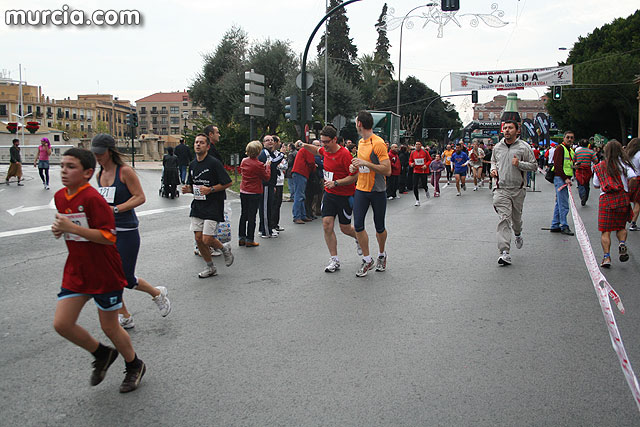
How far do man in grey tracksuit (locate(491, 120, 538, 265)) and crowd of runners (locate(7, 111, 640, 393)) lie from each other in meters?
0.01

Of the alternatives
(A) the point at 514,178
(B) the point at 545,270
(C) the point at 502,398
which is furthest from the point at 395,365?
(A) the point at 514,178

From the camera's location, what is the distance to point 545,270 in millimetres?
7410

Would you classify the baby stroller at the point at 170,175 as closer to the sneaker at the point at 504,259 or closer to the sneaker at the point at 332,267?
the sneaker at the point at 332,267

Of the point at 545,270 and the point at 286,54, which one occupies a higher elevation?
the point at 286,54

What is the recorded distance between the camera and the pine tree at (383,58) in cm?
7081

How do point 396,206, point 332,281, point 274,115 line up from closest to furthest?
point 332,281 < point 396,206 < point 274,115

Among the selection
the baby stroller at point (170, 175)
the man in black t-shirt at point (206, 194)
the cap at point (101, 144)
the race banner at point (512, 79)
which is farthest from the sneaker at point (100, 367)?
the race banner at point (512, 79)

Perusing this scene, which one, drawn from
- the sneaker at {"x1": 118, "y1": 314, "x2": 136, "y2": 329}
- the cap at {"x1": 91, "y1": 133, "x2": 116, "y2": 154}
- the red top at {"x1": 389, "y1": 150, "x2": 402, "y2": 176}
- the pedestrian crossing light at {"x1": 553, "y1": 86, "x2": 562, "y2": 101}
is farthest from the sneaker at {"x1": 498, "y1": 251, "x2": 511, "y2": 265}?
the pedestrian crossing light at {"x1": 553, "y1": 86, "x2": 562, "y2": 101}

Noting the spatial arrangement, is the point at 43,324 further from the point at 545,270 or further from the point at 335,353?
the point at 545,270

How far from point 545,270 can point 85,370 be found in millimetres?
5636

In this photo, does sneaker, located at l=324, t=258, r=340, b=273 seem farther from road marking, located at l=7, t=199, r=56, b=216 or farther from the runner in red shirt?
road marking, located at l=7, t=199, r=56, b=216

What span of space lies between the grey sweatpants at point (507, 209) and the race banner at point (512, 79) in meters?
33.7

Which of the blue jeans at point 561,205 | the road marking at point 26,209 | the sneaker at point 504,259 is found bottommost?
the sneaker at point 504,259

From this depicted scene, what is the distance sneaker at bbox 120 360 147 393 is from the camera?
3705mm
